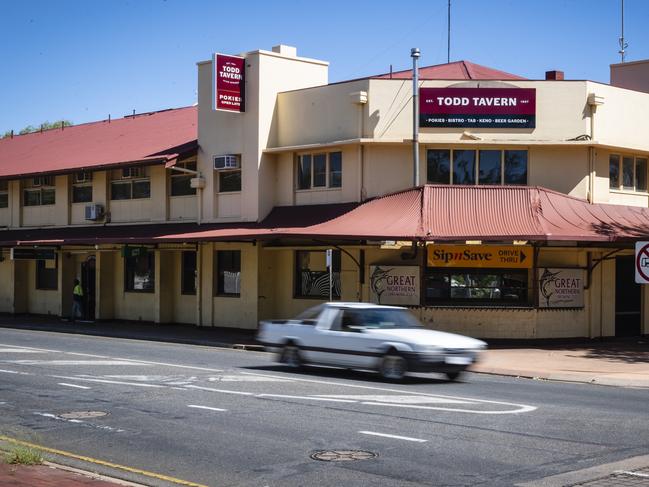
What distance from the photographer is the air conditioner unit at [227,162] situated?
102 ft

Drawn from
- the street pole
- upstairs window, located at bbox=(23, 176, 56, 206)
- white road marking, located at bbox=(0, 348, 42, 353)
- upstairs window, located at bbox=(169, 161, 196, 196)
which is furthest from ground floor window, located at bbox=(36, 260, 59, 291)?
the street pole

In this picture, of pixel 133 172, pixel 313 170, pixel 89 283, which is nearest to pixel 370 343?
pixel 313 170

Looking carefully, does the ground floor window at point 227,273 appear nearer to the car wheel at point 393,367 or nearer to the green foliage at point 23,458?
the car wheel at point 393,367

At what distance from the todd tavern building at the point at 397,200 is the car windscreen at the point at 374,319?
→ 21.8 ft

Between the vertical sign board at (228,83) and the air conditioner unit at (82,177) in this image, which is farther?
the air conditioner unit at (82,177)

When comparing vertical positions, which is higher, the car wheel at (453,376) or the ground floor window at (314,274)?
the ground floor window at (314,274)

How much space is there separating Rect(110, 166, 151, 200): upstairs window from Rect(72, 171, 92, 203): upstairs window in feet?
4.59

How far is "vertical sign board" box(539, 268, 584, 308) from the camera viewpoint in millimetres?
26609

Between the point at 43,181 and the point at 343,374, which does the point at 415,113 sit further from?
the point at 43,181

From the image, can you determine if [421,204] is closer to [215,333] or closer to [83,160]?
[215,333]

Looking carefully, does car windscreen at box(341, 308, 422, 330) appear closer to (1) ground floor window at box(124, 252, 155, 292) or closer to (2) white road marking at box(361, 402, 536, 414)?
(2) white road marking at box(361, 402, 536, 414)

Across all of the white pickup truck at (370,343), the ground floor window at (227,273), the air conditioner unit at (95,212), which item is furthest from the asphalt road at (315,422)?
the air conditioner unit at (95,212)

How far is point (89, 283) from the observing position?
1491 inches

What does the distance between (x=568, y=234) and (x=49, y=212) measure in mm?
23549
